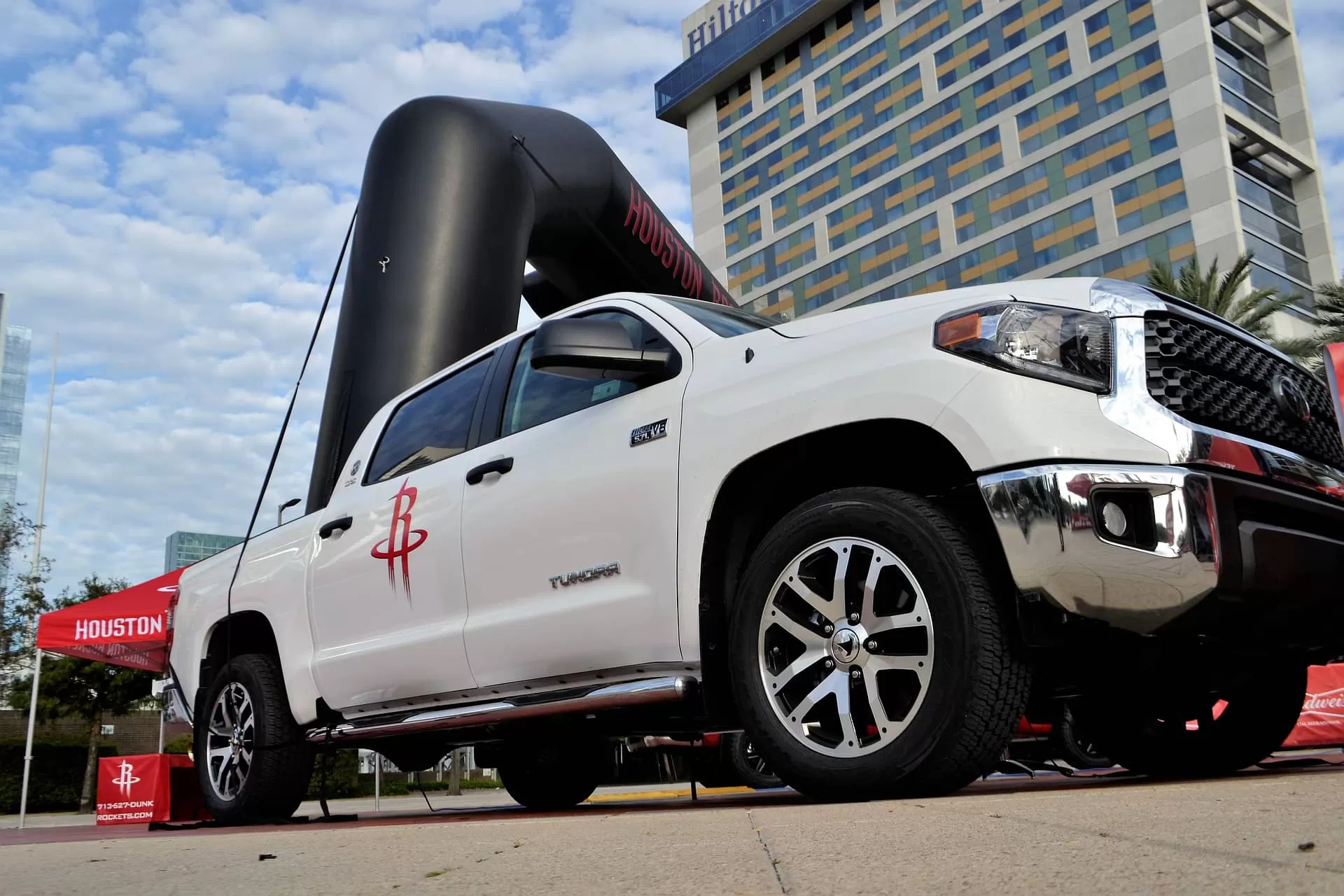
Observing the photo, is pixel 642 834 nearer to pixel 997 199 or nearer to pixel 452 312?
pixel 452 312

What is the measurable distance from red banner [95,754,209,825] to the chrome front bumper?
767cm

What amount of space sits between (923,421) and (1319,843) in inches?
63.5

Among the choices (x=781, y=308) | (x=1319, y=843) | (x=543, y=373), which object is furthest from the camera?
(x=781, y=308)

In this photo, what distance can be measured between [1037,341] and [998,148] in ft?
221

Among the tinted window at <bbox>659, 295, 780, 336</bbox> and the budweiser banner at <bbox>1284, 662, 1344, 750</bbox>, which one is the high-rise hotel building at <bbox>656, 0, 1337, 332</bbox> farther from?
the tinted window at <bbox>659, 295, 780, 336</bbox>

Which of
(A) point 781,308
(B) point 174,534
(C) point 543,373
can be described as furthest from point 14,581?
(B) point 174,534

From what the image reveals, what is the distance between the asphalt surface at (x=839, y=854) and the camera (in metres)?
1.53

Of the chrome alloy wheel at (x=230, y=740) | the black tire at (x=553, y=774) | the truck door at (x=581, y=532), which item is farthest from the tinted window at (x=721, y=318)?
the chrome alloy wheel at (x=230, y=740)

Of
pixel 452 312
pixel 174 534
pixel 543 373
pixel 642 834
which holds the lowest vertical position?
pixel 642 834

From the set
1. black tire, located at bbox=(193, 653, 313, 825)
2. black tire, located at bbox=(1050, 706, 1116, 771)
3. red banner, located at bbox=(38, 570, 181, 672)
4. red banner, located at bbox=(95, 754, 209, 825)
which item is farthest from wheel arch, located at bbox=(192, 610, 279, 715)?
red banner, located at bbox=(38, 570, 181, 672)

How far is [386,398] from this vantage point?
7.30 m

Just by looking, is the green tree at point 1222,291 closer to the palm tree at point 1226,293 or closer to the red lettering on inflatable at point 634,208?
the palm tree at point 1226,293

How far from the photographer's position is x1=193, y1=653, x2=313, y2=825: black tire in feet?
16.5

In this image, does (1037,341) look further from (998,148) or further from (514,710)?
(998,148)
